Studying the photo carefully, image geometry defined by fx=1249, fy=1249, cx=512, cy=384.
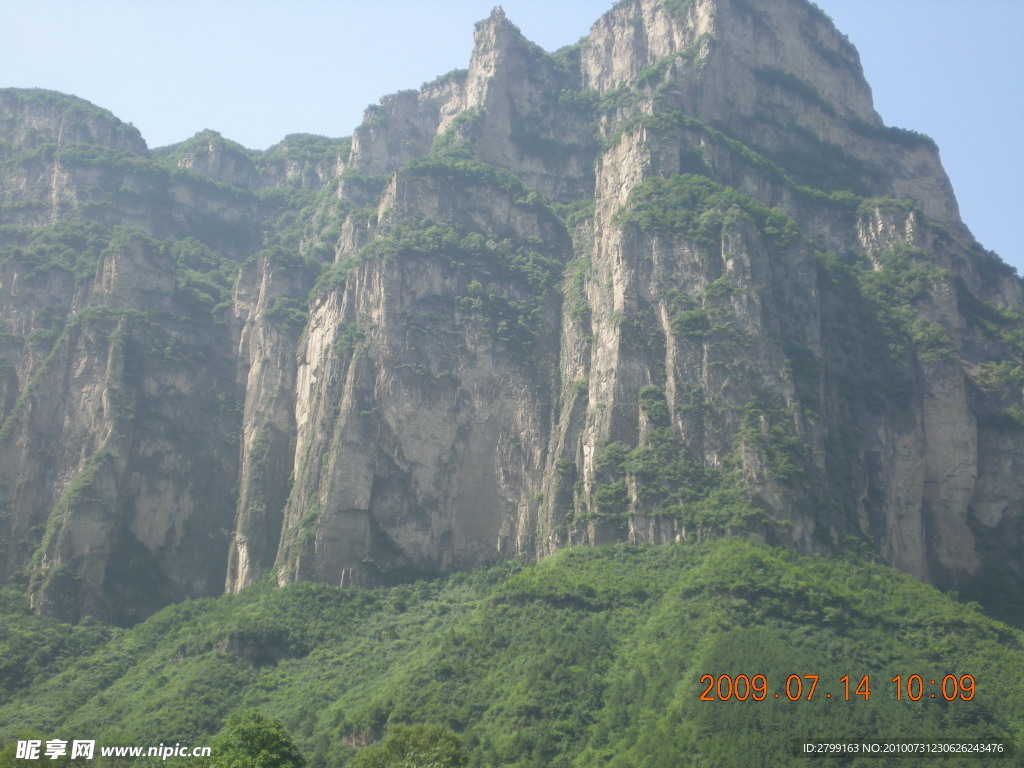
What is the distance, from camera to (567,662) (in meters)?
57.7

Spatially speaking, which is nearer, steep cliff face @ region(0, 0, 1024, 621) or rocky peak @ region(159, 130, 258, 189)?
steep cliff face @ region(0, 0, 1024, 621)

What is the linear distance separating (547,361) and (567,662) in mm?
28035

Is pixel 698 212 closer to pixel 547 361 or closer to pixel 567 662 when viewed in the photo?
pixel 547 361

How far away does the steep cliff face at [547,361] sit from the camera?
71.8 meters

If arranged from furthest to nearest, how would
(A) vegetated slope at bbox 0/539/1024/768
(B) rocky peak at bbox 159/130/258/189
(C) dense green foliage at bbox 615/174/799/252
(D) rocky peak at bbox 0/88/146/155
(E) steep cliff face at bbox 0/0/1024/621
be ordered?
(B) rocky peak at bbox 159/130/258/189 → (D) rocky peak at bbox 0/88/146/155 → (C) dense green foliage at bbox 615/174/799/252 → (E) steep cliff face at bbox 0/0/1024/621 → (A) vegetated slope at bbox 0/539/1024/768

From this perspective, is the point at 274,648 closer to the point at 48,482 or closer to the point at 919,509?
the point at 48,482

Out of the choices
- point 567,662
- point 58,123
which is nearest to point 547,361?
point 567,662

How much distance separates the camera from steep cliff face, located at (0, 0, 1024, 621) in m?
71.8

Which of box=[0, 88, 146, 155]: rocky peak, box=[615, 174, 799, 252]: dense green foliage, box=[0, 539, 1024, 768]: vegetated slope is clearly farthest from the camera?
box=[0, 88, 146, 155]: rocky peak
